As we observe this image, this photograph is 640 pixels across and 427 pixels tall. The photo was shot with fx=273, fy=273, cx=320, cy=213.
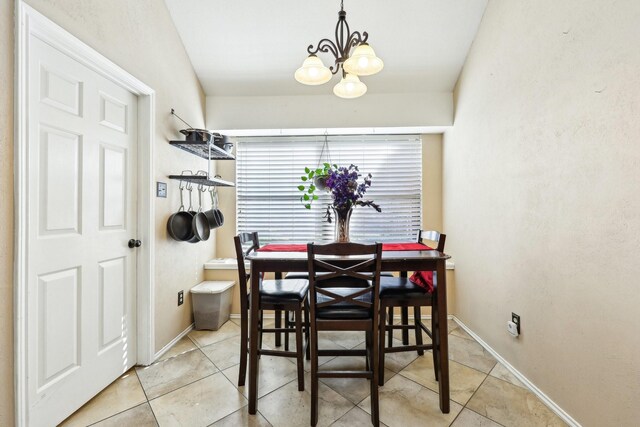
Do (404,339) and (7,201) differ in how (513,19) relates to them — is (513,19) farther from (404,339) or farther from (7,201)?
(7,201)

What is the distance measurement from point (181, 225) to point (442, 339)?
2217 millimetres

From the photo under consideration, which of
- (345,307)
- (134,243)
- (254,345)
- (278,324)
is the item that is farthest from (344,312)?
(134,243)

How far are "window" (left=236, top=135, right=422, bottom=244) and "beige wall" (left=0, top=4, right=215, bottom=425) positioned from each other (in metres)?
0.63

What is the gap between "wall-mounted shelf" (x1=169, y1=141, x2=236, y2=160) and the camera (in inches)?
92.4

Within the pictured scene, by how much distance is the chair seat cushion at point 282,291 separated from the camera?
1.71 meters

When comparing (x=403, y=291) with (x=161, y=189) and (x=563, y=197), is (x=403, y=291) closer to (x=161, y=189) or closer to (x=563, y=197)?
(x=563, y=197)

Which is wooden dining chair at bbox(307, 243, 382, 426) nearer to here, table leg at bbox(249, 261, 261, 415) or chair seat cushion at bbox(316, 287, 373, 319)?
chair seat cushion at bbox(316, 287, 373, 319)

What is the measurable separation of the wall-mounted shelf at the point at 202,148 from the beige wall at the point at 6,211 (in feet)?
3.68

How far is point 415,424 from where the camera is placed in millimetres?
1513

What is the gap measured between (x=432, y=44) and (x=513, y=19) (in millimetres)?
726

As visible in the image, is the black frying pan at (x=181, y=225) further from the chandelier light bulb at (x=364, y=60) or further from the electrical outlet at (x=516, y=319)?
the electrical outlet at (x=516, y=319)

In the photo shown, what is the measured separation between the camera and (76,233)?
1.61 metres

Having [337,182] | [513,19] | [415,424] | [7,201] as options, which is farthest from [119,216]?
[513,19]

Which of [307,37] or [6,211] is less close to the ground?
[307,37]
